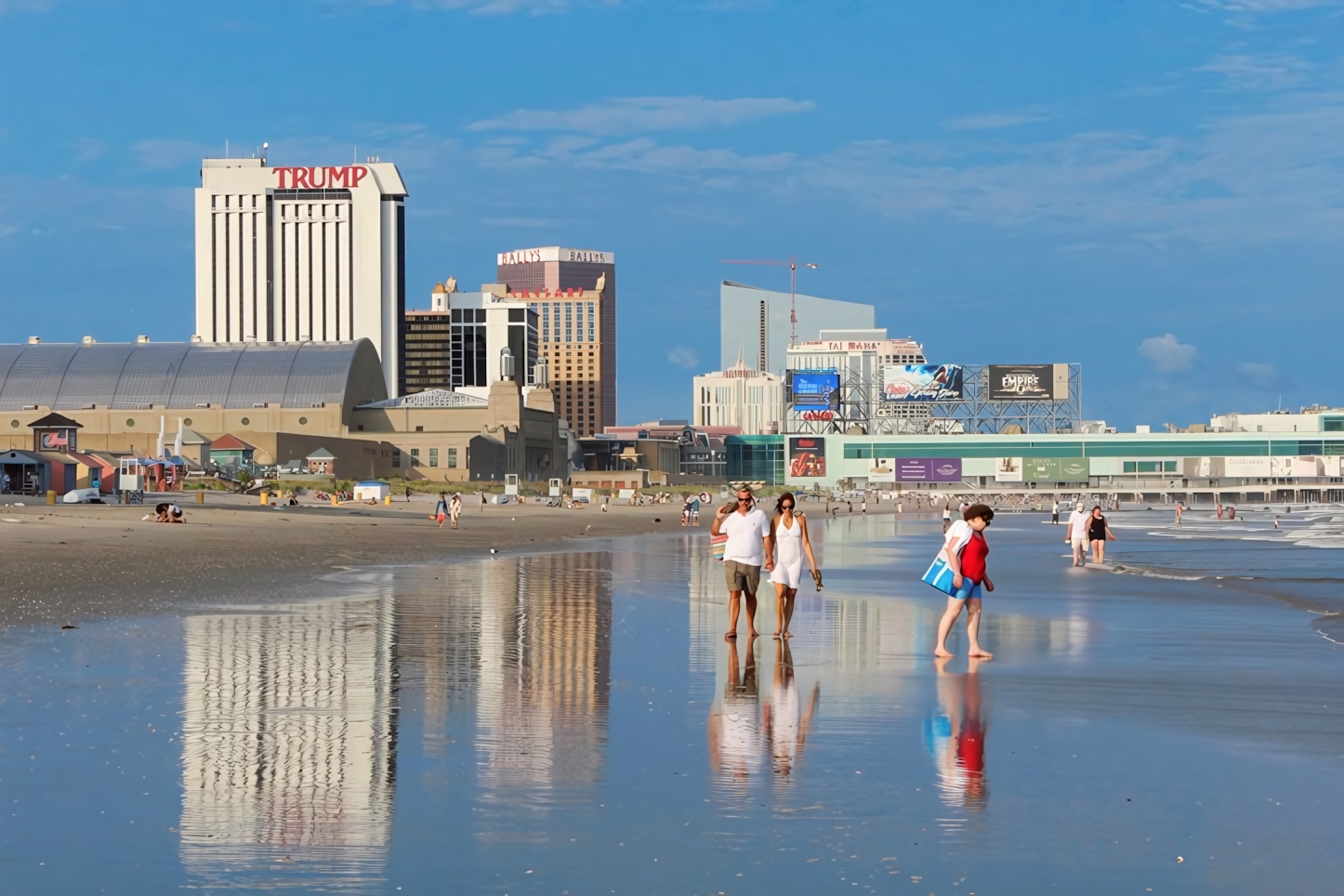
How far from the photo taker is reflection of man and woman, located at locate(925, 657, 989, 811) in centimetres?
856

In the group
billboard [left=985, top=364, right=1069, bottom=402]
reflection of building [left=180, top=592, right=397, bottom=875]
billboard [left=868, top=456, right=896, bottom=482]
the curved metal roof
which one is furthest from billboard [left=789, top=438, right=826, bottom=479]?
reflection of building [left=180, top=592, right=397, bottom=875]

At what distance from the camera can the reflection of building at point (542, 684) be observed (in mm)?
9258

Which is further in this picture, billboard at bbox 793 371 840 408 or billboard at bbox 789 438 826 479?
billboard at bbox 789 438 826 479

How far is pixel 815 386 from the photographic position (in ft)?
586

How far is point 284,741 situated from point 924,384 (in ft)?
555

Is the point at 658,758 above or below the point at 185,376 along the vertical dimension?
below

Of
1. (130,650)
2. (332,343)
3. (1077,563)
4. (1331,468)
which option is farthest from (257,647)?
(1331,468)

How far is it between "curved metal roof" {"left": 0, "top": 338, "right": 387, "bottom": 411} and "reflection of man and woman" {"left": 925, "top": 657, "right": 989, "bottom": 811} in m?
135

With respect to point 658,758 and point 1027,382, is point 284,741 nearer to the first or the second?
point 658,758

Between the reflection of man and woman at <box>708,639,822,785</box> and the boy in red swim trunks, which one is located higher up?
the boy in red swim trunks

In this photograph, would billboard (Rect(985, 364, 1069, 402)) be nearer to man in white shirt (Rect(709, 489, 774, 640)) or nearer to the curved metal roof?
the curved metal roof

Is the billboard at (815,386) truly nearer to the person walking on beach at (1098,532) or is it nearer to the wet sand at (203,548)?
the wet sand at (203,548)

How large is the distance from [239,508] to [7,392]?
104 meters

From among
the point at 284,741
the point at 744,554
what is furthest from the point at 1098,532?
the point at 284,741
